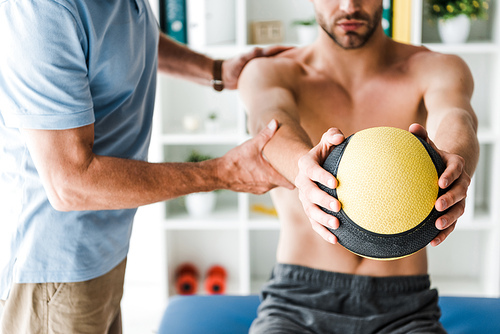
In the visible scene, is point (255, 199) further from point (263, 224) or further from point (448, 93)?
point (448, 93)

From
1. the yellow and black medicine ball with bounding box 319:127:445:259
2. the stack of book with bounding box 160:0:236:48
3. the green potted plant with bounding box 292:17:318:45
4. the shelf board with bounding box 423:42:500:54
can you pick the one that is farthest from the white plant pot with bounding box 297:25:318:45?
the yellow and black medicine ball with bounding box 319:127:445:259

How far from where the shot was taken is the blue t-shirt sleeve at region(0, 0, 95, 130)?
119cm

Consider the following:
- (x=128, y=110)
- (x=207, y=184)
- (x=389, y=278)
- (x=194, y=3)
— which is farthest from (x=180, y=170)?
(x=194, y=3)

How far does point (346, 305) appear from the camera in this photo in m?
1.55

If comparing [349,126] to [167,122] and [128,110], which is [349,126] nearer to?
[128,110]

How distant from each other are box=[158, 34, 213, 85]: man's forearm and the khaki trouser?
2.72 feet

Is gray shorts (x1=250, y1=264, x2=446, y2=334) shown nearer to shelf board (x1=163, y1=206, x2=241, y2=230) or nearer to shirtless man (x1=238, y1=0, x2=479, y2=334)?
shirtless man (x1=238, y1=0, x2=479, y2=334)

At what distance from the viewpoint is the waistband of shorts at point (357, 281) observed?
156 cm

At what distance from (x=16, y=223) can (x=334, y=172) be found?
2.86ft

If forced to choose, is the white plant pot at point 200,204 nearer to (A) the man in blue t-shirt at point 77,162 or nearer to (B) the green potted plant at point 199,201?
(B) the green potted plant at point 199,201

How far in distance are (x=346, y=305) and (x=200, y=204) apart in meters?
1.67

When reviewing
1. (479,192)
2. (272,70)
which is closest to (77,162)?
(272,70)

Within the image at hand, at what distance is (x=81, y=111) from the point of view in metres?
1.26

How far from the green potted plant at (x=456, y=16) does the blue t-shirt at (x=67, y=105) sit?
1.83 metres
